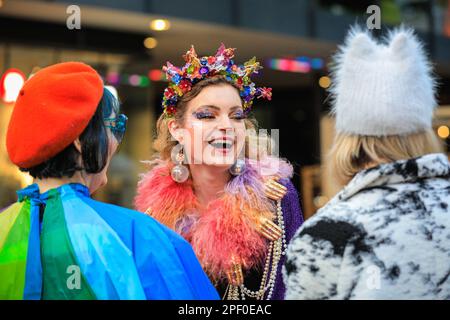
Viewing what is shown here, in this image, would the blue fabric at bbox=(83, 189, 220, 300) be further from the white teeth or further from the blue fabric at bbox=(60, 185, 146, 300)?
the white teeth

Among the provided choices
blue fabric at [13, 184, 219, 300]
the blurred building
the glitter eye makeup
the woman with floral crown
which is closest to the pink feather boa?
the woman with floral crown

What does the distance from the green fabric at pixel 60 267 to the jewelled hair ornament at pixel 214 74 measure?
3.97 feet

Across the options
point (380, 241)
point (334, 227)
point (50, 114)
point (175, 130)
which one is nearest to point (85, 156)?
point (50, 114)

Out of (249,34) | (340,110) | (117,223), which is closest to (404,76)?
(340,110)

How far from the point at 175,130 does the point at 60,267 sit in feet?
4.16

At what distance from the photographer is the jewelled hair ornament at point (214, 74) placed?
2805 mm

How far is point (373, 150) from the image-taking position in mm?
1837

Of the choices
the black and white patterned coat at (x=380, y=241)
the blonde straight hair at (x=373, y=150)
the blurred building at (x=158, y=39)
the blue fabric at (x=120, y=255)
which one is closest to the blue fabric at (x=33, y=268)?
the blue fabric at (x=120, y=255)

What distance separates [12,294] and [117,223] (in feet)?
1.07

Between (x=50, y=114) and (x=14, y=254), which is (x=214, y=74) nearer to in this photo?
(x=50, y=114)

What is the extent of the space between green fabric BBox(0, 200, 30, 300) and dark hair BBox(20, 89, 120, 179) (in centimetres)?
12

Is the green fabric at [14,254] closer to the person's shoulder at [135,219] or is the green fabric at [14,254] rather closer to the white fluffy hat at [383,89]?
the person's shoulder at [135,219]

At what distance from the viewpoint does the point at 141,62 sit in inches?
382

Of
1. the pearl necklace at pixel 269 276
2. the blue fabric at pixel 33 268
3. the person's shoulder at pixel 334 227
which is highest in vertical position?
the person's shoulder at pixel 334 227
